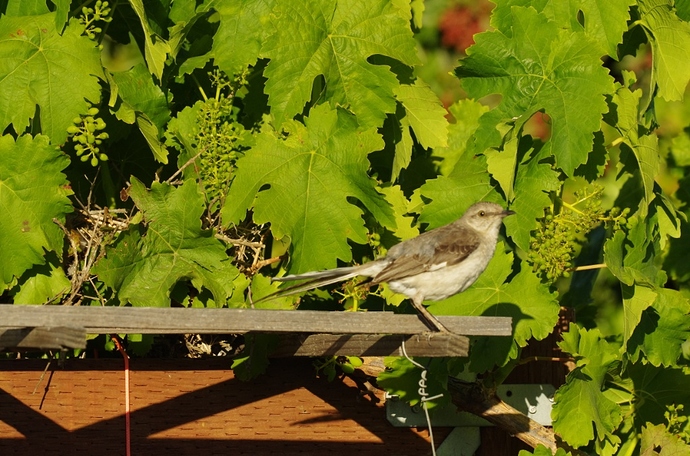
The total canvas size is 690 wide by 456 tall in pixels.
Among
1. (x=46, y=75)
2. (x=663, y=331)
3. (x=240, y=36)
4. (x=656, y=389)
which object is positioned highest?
(x=46, y=75)

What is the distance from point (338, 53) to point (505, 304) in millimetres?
1693

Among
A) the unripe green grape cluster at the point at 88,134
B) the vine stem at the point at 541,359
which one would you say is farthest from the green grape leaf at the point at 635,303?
the unripe green grape cluster at the point at 88,134

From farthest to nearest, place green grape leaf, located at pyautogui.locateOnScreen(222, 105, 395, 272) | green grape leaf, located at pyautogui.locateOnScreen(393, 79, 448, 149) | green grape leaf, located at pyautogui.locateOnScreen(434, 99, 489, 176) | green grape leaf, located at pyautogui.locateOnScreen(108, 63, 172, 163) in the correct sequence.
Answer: green grape leaf, located at pyautogui.locateOnScreen(434, 99, 489, 176), green grape leaf, located at pyautogui.locateOnScreen(393, 79, 448, 149), green grape leaf, located at pyautogui.locateOnScreen(108, 63, 172, 163), green grape leaf, located at pyautogui.locateOnScreen(222, 105, 395, 272)

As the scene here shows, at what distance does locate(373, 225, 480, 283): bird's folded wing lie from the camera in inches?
219

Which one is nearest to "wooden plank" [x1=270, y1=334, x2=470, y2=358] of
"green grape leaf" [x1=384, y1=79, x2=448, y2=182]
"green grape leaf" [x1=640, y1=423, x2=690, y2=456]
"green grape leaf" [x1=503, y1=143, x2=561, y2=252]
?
"green grape leaf" [x1=503, y1=143, x2=561, y2=252]

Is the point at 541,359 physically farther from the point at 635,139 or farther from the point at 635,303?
the point at 635,139

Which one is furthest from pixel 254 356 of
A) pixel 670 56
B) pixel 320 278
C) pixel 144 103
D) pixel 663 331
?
pixel 670 56

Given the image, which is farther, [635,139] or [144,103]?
[635,139]

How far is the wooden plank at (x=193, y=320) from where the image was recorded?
390 centimetres

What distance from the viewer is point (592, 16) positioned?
19.5 feet

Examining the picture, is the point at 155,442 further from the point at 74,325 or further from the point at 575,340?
the point at 575,340

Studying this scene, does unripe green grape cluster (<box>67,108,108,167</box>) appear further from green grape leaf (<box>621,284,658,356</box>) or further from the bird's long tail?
green grape leaf (<box>621,284,658,356</box>)

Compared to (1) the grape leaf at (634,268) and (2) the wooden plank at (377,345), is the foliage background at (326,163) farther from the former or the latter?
(2) the wooden plank at (377,345)

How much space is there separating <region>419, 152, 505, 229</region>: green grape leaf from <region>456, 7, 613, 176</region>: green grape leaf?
0.17 metres
